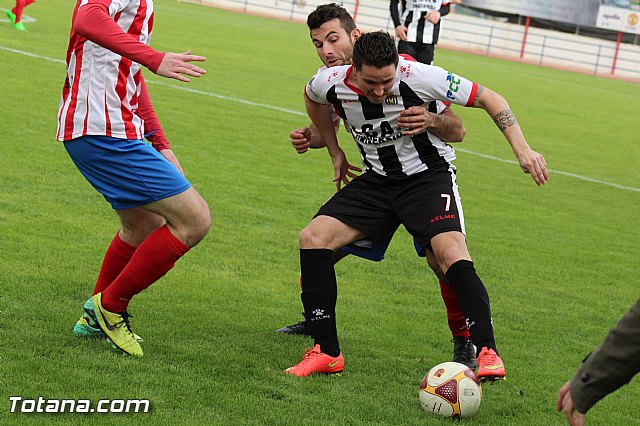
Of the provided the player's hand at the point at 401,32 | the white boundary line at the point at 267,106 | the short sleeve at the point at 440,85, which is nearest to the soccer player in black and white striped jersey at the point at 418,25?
the player's hand at the point at 401,32

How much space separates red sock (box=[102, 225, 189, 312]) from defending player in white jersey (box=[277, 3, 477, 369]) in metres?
1.06

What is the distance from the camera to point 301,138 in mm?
5844

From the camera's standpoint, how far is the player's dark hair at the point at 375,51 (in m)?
4.86

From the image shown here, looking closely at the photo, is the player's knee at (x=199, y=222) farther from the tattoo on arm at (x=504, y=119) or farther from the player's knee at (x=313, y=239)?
the tattoo on arm at (x=504, y=119)

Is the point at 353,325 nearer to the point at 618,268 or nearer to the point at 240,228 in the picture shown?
the point at 240,228

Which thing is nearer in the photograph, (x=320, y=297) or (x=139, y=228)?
(x=320, y=297)

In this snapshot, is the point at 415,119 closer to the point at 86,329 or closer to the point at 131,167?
the point at 131,167

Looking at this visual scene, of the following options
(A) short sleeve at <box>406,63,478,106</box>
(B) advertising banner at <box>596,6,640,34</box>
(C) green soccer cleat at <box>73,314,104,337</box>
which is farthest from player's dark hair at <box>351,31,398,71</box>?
(B) advertising banner at <box>596,6,640,34</box>

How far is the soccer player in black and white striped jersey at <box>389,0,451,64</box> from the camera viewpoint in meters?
15.1

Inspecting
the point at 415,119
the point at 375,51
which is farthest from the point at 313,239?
the point at 375,51

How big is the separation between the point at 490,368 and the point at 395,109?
1486mm

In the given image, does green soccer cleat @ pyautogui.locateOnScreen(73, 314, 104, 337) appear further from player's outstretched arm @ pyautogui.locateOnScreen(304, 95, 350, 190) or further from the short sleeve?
the short sleeve

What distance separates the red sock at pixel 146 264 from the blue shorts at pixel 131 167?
0.20 metres

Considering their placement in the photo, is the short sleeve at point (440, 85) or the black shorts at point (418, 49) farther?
the black shorts at point (418, 49)
